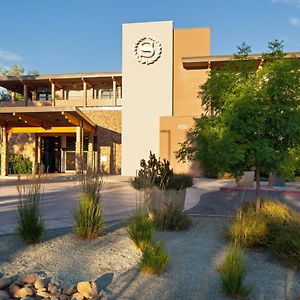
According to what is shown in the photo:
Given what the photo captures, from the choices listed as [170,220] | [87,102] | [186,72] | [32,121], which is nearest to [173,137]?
[186,72]

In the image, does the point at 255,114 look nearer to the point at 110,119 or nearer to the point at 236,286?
the point at 236,286

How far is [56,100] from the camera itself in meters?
33.1

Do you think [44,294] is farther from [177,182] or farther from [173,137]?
[173,137]

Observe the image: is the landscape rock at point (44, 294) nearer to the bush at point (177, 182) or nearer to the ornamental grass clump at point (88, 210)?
the ornamental grass clump at point (88, 210)

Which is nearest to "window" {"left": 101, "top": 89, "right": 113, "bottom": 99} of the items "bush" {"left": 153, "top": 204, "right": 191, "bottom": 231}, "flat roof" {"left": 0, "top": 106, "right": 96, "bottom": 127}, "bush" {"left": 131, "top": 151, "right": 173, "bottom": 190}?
"flat roof" {"left": 0, "top": 106, "right": 96, "bottom": 127}

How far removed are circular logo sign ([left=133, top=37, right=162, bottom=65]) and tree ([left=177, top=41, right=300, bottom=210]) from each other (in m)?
20.1

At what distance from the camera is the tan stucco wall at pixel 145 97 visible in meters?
27.2

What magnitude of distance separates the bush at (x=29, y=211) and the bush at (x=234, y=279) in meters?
3.37

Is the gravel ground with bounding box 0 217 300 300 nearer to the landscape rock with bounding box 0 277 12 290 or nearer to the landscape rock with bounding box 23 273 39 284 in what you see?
the landscape rock with bounding box 23 273 39 284

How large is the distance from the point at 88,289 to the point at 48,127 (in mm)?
24472

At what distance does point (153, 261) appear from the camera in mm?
4961

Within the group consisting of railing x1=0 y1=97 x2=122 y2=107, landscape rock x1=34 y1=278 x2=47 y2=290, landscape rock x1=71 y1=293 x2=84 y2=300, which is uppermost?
railing x1=0 y1=97 x2=122 y2=107

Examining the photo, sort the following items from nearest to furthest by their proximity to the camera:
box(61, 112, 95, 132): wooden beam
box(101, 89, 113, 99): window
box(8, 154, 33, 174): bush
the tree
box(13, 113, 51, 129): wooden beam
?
1. the tree
2. box(61, 112, 95, 132): wooden beam
3. box(13, 113, 51, 129): wooden beam
4. box(8, 154, 33, 174): bush
5. box(101, 89, 113, 99): window

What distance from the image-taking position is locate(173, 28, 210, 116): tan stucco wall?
27.3m
